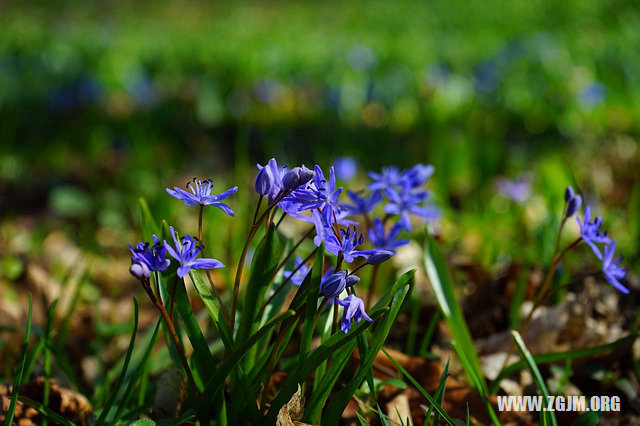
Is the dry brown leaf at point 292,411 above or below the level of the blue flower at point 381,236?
below

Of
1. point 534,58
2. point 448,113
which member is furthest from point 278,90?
point 534,58

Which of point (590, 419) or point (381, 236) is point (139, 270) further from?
point (590, 419)

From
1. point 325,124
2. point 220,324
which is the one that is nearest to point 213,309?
point 220,324

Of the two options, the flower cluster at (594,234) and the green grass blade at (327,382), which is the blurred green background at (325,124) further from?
the green grass blade at (327,382)

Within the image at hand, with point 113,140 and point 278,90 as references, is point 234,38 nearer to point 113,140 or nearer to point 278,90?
point 278,90

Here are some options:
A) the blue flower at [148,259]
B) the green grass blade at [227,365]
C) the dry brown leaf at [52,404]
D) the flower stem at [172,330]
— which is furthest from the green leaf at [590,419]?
the dry brown leaf at [52,404]
